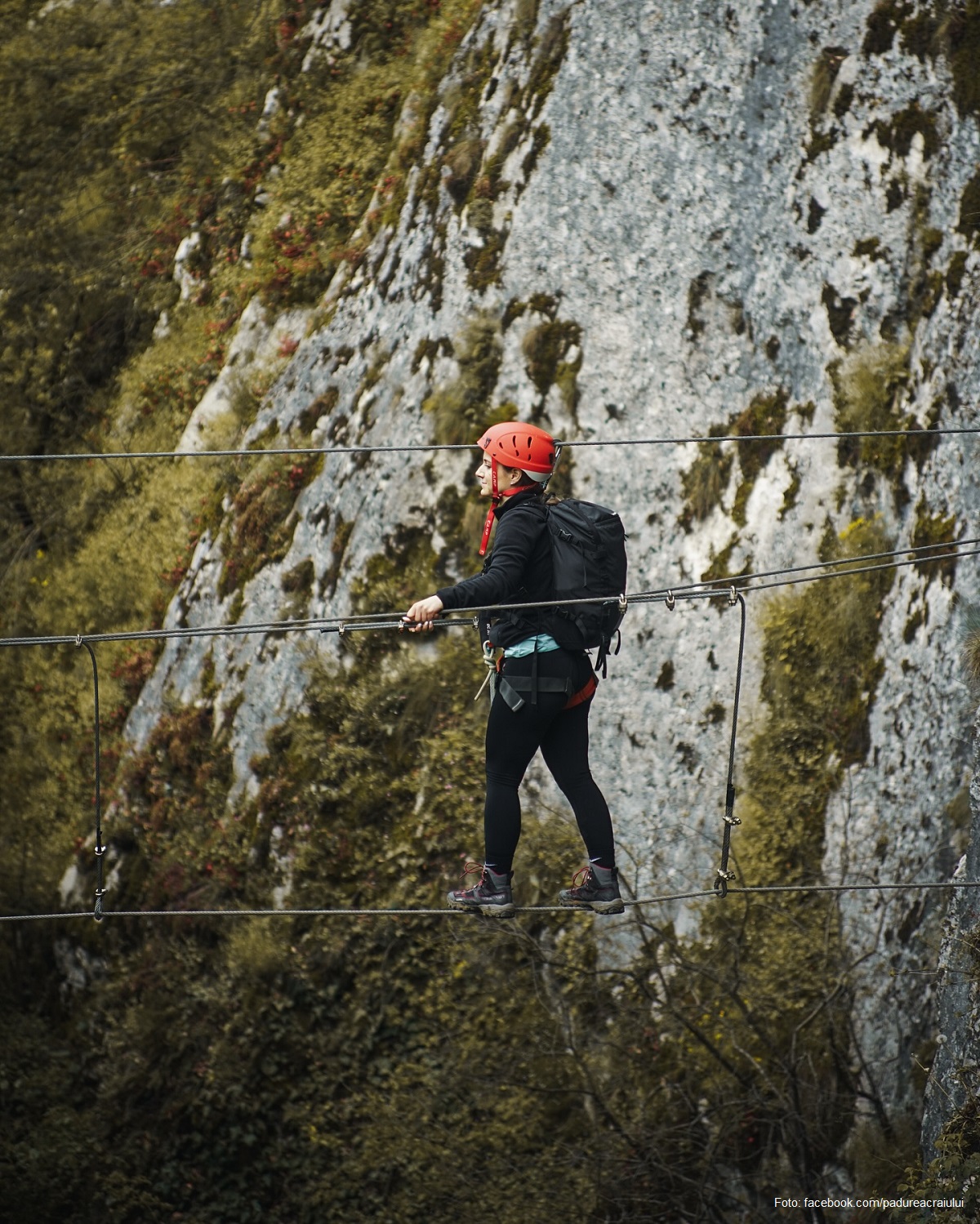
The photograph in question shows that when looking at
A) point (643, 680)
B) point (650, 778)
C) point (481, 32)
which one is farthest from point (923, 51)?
point (650, 778)

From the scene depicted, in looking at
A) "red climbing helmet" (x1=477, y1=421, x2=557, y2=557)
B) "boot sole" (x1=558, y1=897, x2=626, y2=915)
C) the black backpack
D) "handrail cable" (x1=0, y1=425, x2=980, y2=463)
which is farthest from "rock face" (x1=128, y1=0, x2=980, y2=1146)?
"red climbing helmet" (x1=477, y1=421, x2=557, y2=557)

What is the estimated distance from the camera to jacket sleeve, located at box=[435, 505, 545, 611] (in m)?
5.18

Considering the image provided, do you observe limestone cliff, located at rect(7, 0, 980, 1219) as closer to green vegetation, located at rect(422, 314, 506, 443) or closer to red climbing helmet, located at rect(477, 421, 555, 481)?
green vegetation, located at rect(422, 314, 506, 443)

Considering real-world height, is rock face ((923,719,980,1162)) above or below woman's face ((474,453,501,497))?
below

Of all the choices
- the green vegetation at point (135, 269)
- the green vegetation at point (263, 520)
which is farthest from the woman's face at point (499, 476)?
the green vegetation at point (135, 269)

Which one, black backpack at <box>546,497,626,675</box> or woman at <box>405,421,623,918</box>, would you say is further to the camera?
black backpack at <box>546,497,626,675</box>

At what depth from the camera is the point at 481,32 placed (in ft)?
38.7

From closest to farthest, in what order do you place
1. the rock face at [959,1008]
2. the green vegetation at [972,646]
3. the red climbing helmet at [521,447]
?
the red climbing helmet at [521,447] → the rock face at [959,1008] → the green vegetation at [972,646]

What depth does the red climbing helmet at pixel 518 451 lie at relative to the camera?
5484 millimetres

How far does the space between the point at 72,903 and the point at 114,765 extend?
1353 millimetres

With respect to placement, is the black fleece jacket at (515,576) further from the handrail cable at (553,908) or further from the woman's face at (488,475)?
the handrail cable at (553,908)

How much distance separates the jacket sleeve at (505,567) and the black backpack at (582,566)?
136 mm

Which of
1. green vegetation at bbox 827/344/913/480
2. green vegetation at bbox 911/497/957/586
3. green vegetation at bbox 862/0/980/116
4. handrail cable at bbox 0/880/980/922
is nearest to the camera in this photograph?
handrail cable at bbox 0/880/980/922

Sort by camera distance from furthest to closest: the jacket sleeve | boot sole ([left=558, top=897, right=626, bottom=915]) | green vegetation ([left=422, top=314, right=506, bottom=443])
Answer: green vegetation ([left=422, top=314, right=506, bottom=443])
boot sole ([left=558, top=897, right=626, bottom=915])
the jacket sleeve
